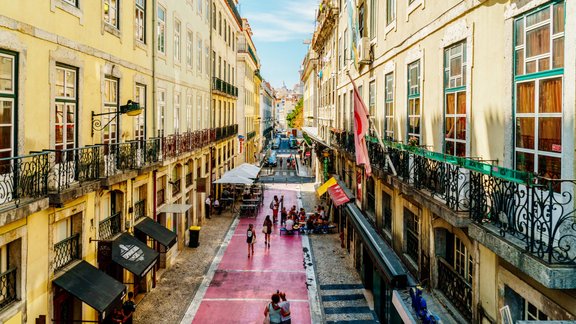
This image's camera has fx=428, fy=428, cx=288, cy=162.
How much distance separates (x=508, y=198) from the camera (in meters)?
5.45

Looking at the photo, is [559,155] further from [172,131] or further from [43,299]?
[172,131]

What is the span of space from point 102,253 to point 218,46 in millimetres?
22935

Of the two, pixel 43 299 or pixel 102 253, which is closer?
pixel 43 299

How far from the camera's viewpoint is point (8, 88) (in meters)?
8.19

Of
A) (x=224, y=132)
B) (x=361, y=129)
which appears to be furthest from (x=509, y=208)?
(x=224, y=132)

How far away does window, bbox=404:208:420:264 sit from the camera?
33.4 feet

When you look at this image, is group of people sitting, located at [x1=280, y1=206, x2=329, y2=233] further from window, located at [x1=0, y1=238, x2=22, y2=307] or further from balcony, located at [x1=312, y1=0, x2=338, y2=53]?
window, located at [x1=0, y1=238, x2=22, y2=307]

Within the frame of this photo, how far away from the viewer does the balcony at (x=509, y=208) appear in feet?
14.6

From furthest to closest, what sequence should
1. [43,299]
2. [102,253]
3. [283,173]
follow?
1. [283,173]
2. [102,253]
3. [43,299]

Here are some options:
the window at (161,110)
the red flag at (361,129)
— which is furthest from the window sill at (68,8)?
the red flag at (361,129)

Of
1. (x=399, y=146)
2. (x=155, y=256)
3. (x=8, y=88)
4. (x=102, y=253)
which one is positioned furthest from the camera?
(x=155, y=256)

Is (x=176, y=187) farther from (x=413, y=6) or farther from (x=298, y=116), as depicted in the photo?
(x=298, y=116)

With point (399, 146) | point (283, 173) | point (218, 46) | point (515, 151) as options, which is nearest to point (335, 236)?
point (399, 146)

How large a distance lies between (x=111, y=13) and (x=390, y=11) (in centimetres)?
831
